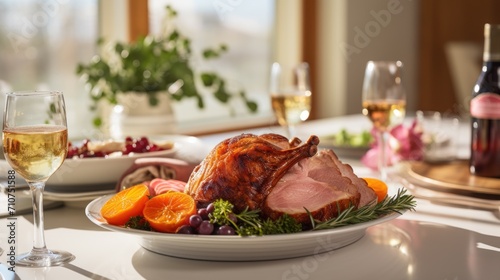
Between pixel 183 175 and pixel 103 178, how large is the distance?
0.17 m

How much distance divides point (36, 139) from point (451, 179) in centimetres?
89

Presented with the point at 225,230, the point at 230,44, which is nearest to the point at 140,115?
the point at 225,230

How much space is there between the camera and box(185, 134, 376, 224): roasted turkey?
1070mm

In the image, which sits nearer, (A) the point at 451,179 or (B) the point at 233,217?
(B) the point at 233,217

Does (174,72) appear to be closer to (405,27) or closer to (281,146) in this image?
(281,146)

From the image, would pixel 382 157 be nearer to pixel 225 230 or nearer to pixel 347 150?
pixel 347 150

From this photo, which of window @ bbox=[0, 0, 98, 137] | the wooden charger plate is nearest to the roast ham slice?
the wooden charger plate

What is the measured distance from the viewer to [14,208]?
1.38 metres

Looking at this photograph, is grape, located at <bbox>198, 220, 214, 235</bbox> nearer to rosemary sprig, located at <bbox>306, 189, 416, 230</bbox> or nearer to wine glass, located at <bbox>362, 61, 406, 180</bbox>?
rosemary sprig, located at <bbox>306, 189, 416, 230</bbox>

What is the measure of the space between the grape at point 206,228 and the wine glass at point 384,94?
0.77 m

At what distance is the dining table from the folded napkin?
112mm

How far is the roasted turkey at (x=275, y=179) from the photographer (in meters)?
1.07

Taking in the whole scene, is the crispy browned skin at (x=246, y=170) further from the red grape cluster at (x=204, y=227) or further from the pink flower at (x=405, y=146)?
the pink flower at (x=405, y=146)

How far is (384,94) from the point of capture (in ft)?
5.68
